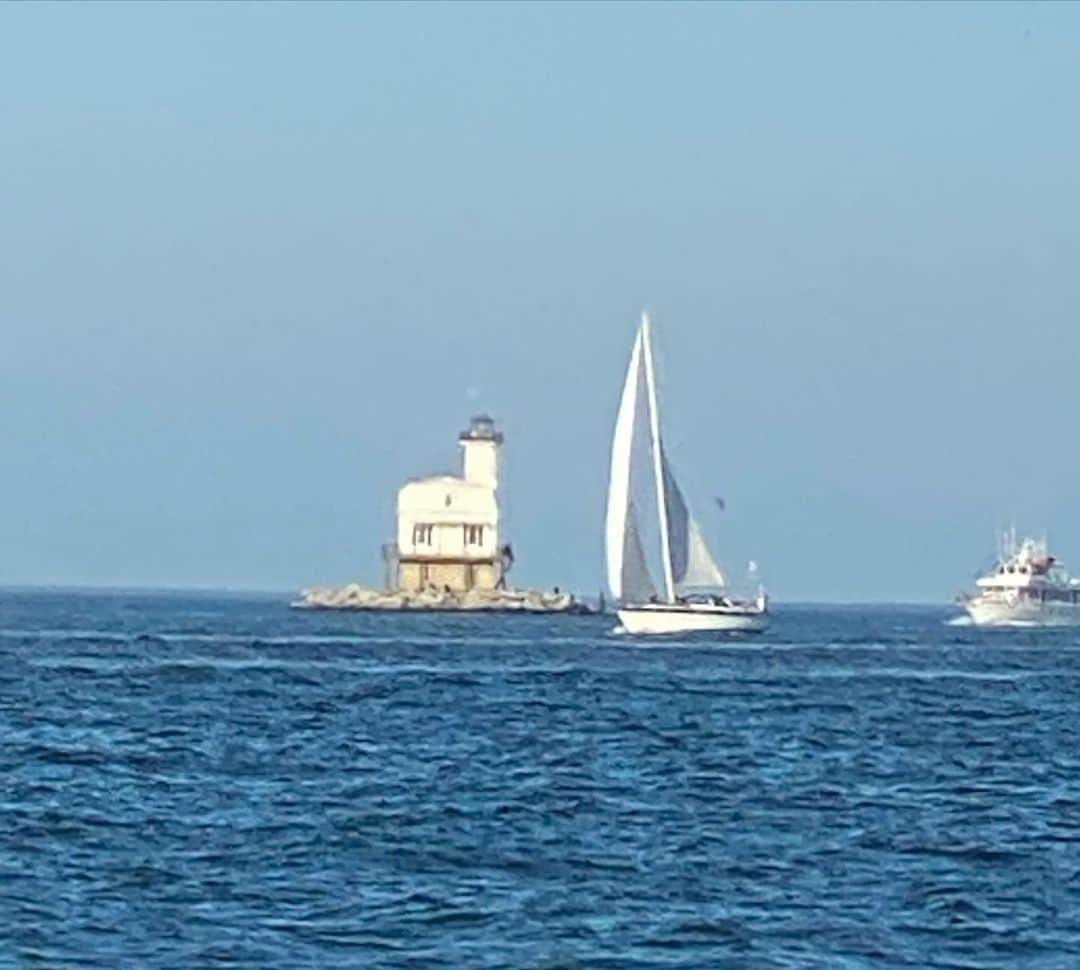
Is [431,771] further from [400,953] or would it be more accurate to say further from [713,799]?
[400,953]

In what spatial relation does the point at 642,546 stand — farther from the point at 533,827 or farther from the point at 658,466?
the point at 533,827

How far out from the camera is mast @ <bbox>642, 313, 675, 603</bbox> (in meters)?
125

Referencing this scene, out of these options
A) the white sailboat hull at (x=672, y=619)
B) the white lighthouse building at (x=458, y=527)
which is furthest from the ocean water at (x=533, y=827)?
the white lighthouse building at (x=458, y=527)

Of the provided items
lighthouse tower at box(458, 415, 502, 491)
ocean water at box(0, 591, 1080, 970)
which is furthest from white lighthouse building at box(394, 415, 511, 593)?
ocean water at box(0, 591, 1080, 970)

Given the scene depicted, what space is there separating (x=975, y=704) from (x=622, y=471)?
55.6 metres

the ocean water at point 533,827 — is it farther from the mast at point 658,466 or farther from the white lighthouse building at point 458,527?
the white lighthouse building at point 458,527

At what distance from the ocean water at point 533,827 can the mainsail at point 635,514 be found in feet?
160

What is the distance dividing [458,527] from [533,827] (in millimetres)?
140919

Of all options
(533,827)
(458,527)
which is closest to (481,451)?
(458,527)

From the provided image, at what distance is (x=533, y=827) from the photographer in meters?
36.8

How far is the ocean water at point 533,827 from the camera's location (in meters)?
27.8

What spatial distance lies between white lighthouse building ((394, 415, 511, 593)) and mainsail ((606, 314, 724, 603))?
4850 cm

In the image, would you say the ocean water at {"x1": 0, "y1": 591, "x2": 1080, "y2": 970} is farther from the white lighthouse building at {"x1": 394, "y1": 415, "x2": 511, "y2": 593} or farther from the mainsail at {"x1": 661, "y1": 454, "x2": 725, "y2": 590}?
the white lighthouse building at {"x1": 394, "y1": 415, "x2": 511, "y2": 593}

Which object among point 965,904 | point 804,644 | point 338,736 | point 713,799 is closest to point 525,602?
point 804,644
